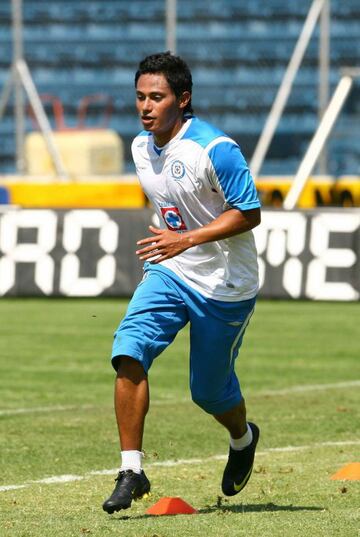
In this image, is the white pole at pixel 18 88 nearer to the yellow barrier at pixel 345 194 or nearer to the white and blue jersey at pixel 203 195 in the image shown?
the yellow barrier at pixel 345 194

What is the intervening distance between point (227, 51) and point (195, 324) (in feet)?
64.0

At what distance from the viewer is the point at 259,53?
25750 millimetres

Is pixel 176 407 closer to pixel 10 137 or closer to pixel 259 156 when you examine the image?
pixel 259 156

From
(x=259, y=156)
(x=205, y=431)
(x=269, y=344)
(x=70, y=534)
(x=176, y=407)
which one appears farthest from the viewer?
(x=259, y=156)

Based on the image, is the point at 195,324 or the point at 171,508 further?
the point at 195,324

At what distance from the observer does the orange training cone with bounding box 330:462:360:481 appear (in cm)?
800

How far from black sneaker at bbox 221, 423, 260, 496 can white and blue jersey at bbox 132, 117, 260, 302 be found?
0.90 metres

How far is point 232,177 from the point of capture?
6969 millimetres

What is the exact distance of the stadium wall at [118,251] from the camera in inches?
766

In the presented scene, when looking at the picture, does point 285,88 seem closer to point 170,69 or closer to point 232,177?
point 170,69

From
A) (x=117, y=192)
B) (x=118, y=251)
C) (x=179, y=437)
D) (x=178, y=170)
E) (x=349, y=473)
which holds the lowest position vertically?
(x=117, y=192)

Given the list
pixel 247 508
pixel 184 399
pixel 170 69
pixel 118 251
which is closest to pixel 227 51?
pixel 118 251

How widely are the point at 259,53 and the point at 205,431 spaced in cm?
1636

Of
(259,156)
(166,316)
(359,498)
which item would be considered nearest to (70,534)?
(166,316)
